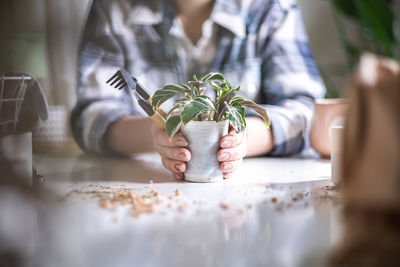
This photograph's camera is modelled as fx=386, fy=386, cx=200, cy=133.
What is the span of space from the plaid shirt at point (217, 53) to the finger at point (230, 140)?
38 cm

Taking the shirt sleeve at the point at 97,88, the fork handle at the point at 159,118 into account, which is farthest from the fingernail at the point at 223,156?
the shirt sleeve at the point at 97,88

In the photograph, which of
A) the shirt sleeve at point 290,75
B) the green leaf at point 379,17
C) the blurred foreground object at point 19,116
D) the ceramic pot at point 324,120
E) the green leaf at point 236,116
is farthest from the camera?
the green leaf at point 379,17

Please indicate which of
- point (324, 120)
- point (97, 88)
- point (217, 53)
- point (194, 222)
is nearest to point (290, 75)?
point (217, 53)

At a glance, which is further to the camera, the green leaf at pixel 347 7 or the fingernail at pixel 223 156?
the green leaf at pixel 347 7

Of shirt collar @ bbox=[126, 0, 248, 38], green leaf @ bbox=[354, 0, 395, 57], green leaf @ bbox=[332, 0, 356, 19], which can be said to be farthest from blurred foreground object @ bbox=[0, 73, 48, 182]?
green leaf @ bbox=[332, 0, 356, 19]

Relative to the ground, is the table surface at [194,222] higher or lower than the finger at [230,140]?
lower

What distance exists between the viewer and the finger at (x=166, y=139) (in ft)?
1.82

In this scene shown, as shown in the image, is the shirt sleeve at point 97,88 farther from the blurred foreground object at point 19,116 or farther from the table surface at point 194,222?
the blurred foreground object at point 19,116

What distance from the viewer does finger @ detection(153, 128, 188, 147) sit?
1.82 feet

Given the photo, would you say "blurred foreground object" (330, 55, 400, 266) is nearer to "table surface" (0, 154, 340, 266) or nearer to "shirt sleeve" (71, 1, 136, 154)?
"table surface" (0, 154, 340, 266)

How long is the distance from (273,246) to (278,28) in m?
0.81

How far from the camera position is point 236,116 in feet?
1.75

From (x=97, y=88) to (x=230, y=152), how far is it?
0.48 meters

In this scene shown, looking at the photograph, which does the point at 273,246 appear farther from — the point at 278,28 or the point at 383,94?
the point at 278,28
